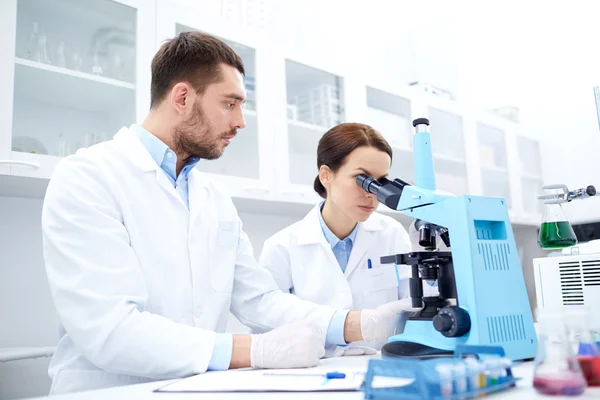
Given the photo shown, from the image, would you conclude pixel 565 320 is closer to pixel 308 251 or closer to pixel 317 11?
pixel 308 251

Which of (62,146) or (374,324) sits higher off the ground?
(62,146)

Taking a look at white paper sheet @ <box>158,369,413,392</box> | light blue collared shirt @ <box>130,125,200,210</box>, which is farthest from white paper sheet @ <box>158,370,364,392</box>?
light blue collared shirt @ <box>130,125,200,210</box>

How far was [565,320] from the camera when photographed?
0.71 m

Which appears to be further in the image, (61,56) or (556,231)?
(61,56)

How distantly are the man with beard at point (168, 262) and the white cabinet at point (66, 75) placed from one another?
597 mm

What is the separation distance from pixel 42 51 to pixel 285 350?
1.56m

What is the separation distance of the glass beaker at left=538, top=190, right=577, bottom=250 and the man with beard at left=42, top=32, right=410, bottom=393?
2.24 ft

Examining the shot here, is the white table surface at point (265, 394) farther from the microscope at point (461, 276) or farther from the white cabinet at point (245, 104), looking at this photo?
the white cabinet at point (245, 104)

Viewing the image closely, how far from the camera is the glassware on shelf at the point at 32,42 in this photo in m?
1.87

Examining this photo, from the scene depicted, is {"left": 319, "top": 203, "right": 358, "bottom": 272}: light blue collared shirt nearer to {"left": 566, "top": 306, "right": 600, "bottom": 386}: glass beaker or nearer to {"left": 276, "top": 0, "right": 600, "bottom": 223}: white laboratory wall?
{"left": 566, "top": 306, "right": 600, "bottom": 386}: glass beaker

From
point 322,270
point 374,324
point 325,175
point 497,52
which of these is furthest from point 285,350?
point 497,52

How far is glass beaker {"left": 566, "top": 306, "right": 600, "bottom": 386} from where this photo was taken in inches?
28.0

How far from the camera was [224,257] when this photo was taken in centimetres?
140

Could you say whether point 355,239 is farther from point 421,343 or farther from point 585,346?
point 585,346
